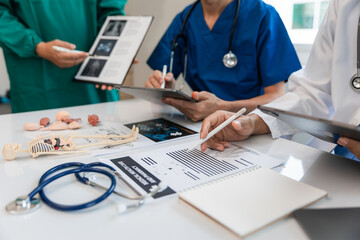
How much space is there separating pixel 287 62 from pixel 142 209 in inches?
34.9

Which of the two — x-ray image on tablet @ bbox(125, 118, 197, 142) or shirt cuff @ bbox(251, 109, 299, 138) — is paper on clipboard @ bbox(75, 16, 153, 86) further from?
shirt cuff @ bbox(251, 109, 299, 138)

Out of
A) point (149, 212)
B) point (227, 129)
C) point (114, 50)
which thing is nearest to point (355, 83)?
point (227, 129)

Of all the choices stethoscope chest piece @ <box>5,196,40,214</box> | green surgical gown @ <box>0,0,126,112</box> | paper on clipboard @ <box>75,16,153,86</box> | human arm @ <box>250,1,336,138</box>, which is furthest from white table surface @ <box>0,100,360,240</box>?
green surgical gown @ <box>0,0,126,112</box>

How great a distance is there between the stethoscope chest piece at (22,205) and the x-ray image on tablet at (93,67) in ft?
2.87

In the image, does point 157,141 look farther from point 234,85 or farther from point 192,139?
point 234,85

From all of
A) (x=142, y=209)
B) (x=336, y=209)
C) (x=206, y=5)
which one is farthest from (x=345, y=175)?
(x=206, y=5)

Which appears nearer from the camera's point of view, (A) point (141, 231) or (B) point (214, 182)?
(A) point (141, 231)

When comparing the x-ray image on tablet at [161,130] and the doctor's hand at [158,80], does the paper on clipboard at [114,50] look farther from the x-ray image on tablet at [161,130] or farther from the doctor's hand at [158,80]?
the x-ray image on tablet at [161,130]

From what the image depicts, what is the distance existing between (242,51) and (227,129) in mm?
525

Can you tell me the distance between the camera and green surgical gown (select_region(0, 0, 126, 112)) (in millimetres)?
1368

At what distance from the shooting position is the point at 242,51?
3.97 ft

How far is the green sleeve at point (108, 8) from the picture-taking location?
1.49 meters

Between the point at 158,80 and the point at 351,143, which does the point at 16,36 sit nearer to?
Answer: the point at 158,80

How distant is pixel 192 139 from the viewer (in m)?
0.84
